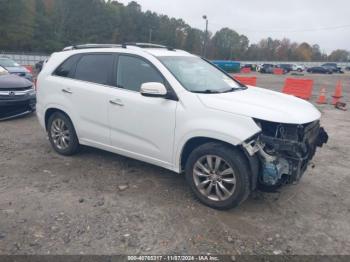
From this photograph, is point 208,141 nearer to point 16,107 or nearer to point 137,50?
point 137,50

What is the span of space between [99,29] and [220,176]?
73.7m

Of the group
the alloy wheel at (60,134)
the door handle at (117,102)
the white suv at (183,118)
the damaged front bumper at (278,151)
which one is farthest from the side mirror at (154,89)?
the alloy wheel at (60,134)

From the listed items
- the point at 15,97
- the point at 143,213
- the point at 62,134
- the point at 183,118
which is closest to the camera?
the point at 143,213

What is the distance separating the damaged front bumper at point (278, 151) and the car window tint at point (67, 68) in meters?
3.13

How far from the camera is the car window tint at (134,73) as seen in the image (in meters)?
4.26

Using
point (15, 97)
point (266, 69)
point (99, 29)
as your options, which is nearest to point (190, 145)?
point (15, 97)

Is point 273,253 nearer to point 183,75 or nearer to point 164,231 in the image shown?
point 164,231

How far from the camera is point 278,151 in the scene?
3.62 metres

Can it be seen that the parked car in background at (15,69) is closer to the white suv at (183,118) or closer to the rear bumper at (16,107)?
the rear bumper at (16,107)

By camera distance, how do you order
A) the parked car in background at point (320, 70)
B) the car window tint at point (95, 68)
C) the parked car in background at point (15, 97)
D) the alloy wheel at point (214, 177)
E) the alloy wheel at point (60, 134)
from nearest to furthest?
the alloy wheel at point (214, 177), the car window tint at point (95, 68), the alloy wheel at point (60, 134), the parked car in background at point (15, 97), the parked car in background at point (320, 70)

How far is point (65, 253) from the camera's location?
2.96 metres

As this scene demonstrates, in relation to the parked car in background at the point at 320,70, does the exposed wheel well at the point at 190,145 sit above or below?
below

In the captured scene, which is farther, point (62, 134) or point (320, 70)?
point (320, 70)

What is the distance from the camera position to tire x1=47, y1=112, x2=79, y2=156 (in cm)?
520
